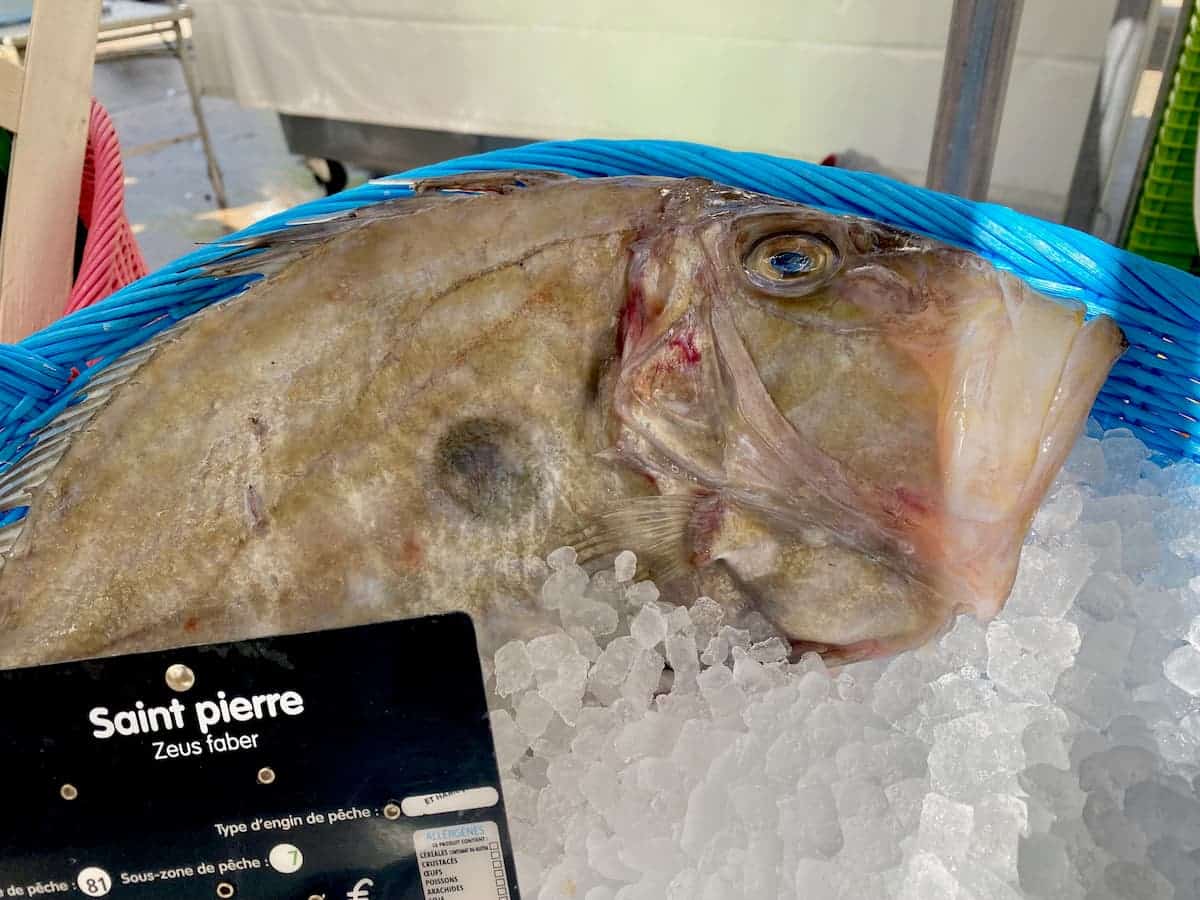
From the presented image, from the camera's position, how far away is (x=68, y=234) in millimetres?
1571

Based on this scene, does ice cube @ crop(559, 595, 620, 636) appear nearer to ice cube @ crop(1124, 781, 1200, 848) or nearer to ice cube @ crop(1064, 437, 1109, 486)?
ice cube @ crop(1124, 781, 1200, 848)

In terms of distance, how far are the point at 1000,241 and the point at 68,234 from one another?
1.43 m

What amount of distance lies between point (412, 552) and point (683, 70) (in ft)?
9.25

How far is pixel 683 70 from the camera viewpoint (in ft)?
11.1

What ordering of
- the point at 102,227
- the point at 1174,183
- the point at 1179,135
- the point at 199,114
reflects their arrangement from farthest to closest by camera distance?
the point at 199,114, the point at 1174,183, the point at 1179,135, the point at 102,227

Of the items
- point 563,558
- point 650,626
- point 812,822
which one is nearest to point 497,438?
point 563,558

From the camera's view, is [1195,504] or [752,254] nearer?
[752,254]

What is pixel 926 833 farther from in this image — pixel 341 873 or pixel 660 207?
pixel 660 207

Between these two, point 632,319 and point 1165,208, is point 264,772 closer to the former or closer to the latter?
point 632,319

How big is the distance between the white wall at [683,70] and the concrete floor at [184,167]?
0.73m

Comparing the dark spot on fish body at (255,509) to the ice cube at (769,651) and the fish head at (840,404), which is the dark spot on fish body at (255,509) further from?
the ice cube at (769,651)

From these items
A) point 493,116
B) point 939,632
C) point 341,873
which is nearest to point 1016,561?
point 939,632

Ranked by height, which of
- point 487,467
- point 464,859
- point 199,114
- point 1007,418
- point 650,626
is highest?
point 1007,418

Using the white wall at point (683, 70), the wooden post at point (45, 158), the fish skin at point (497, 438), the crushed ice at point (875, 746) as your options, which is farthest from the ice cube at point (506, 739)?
the white wall at point (683, 70)
